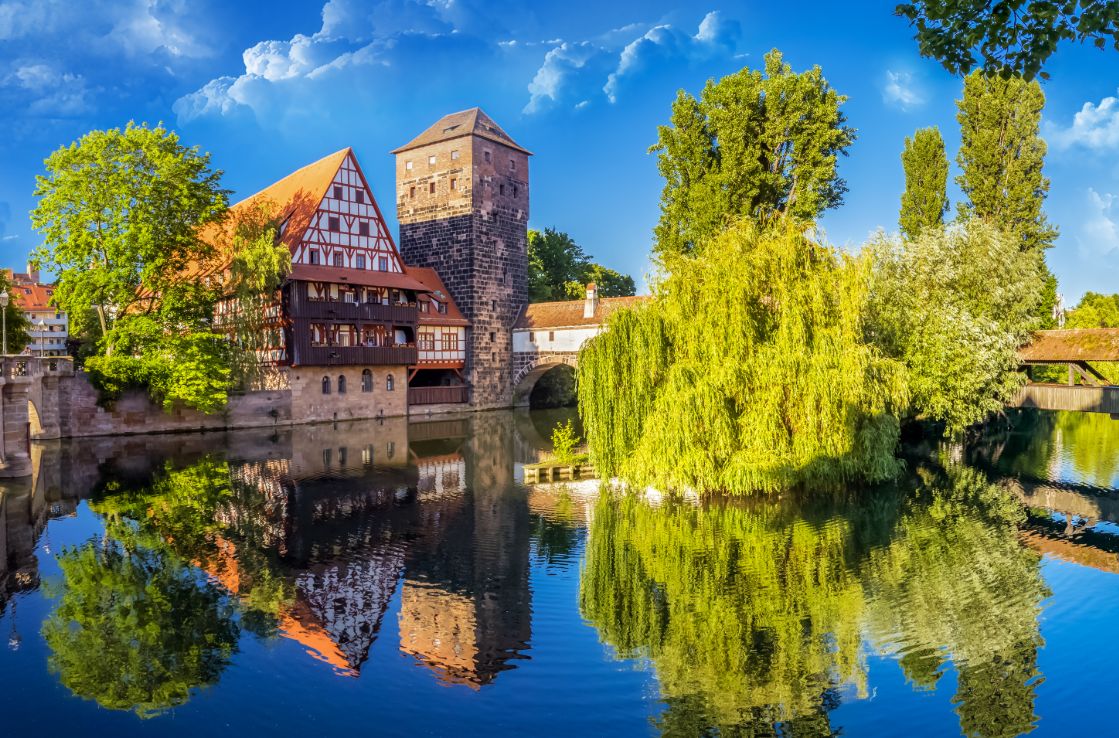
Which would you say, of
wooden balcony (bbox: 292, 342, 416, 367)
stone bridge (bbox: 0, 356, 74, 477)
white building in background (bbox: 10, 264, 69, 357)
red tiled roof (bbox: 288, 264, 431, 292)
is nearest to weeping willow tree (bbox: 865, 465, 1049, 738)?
stone bridge (bbox: 0, 356, 74, 477)

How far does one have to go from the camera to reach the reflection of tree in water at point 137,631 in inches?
361

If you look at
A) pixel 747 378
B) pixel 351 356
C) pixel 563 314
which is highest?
pixel 563 314

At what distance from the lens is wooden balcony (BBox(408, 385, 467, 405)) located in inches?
1703

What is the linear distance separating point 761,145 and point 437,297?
20258mm

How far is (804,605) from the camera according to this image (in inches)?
449

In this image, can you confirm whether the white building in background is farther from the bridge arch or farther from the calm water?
the calm water

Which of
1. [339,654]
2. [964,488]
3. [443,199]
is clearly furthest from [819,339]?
[443,199]

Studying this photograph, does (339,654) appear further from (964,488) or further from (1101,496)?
(1101,496)

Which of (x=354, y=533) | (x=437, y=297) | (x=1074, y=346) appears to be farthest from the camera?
(x=437, y=297)

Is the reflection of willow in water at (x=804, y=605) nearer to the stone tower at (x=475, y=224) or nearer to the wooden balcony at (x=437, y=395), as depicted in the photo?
the wooden balcony at (x=437, y=395)

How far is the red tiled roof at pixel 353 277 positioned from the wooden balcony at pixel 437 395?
18.5 ft

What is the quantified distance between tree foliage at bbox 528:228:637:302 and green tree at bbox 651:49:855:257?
2555cm

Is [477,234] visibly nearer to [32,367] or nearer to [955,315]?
[32,367]

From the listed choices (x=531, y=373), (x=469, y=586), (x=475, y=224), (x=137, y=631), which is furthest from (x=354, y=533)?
(x=531, y=373)
